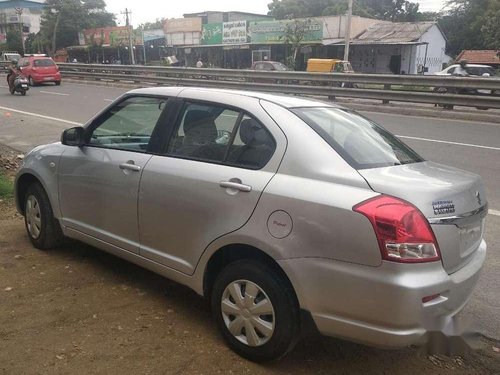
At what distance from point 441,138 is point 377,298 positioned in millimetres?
8695

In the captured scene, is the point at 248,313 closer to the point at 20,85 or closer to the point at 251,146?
the point at 251,146

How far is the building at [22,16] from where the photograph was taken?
261 feet

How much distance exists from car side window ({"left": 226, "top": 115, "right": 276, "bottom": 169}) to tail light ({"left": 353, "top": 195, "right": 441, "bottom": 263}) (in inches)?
28.2

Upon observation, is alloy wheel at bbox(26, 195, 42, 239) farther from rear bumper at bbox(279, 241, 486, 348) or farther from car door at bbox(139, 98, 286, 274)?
rear bumper at bbox(279, 241, 486, 348)

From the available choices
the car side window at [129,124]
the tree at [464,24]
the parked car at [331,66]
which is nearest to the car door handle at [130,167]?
the car side window at [129,124]

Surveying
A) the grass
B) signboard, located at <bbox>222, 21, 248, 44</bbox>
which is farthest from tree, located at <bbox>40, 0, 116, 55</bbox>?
the grass

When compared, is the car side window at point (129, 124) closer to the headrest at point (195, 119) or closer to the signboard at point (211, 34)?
the headrest at point (195, 119)

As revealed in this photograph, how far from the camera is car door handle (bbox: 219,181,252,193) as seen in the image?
2.81 metres

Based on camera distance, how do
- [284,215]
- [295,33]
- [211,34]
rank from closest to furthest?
1. [284,215]
2. [295,33]
3. [211,34]

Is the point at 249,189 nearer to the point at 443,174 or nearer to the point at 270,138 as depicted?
the point at 270,138

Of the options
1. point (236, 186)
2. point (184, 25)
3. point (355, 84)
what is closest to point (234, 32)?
point (184, 25)

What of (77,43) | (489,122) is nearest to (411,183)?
(489,122)

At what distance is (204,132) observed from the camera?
331cm

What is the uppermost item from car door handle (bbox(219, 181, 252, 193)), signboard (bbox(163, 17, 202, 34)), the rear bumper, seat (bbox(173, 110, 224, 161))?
signboard (bbox(163, 17, 202, 34))
